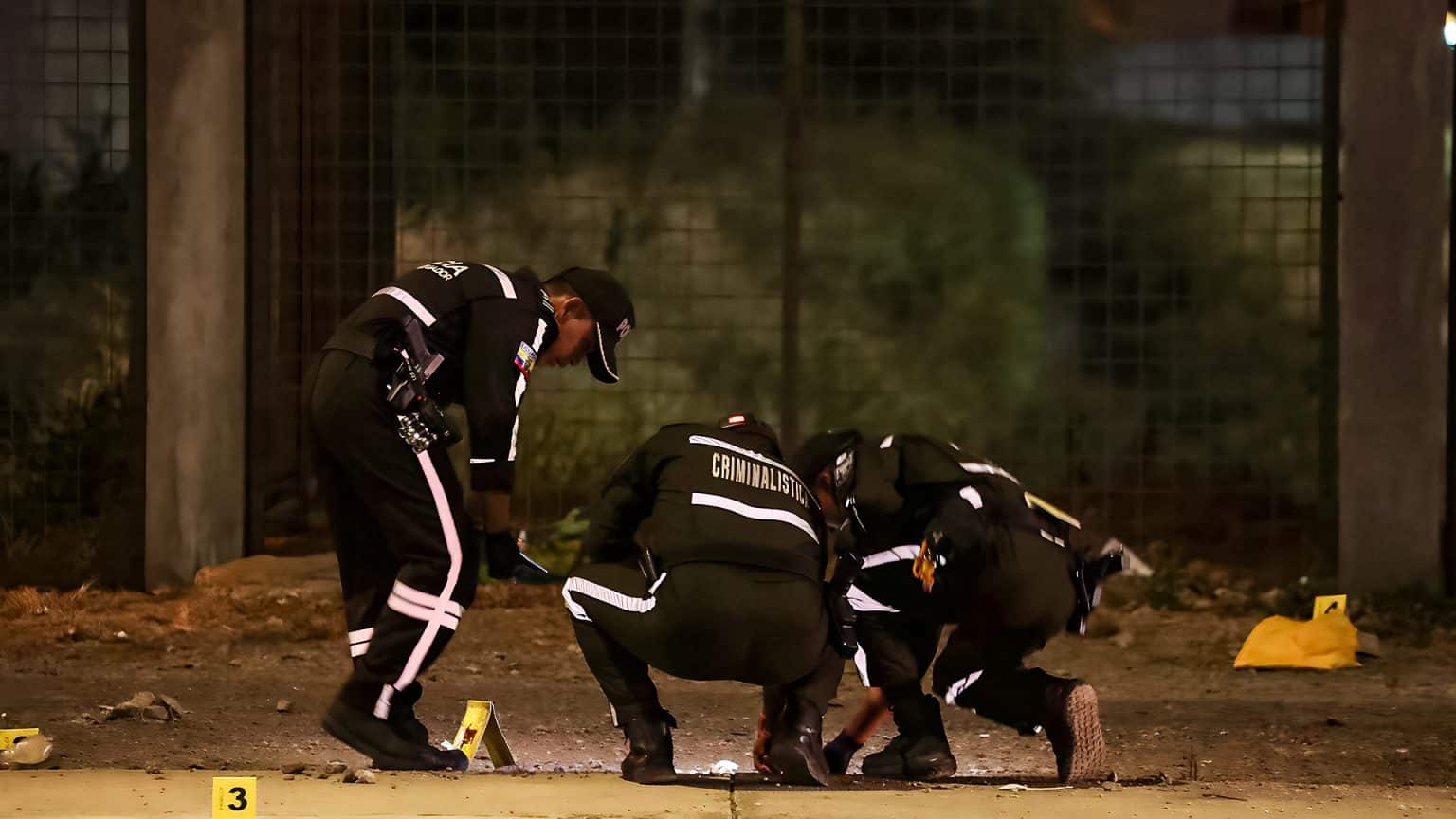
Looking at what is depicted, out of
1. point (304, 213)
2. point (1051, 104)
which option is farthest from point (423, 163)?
point (1051, 104)

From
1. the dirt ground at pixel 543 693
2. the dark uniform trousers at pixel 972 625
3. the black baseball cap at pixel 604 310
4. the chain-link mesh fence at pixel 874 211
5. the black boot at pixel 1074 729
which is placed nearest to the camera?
the black boot at pixel 1074 729

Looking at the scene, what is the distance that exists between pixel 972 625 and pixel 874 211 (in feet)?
15.2

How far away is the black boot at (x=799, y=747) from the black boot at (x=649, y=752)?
1.00ft

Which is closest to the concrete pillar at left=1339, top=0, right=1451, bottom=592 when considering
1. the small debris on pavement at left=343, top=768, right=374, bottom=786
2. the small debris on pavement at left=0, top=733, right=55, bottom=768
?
the small debris on pavement at left=343, top=768, right=374, bottom=786

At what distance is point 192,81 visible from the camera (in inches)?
400

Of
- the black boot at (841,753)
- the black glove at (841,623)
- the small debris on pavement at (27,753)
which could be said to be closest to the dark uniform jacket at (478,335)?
the black glove at (841,623)

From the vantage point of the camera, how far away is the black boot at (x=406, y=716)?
5984 millimetres

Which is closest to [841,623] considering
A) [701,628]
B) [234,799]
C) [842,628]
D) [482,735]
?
[842,628]

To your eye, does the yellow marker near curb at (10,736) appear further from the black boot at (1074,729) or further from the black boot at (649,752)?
the black boot at (1074,729)

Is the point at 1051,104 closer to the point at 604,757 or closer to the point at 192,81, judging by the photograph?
the point at 192,81

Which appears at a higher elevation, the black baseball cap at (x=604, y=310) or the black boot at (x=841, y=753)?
the black baseball cap at (x=604, y=310)

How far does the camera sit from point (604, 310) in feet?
20.1

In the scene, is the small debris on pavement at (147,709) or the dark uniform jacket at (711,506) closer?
the dark uniform jacket at (711,506)

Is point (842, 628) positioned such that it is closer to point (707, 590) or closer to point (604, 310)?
point (707, 590)
